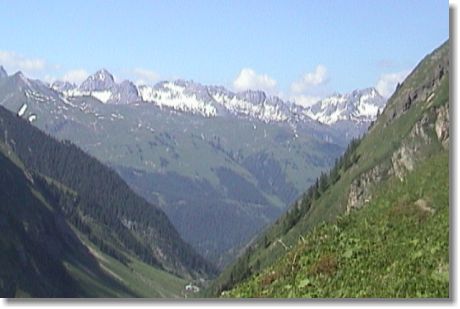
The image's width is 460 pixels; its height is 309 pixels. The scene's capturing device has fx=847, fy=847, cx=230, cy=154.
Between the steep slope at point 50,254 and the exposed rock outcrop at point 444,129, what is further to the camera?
the steep slope at point 50,254

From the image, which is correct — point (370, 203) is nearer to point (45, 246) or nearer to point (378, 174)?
point (378, 174)

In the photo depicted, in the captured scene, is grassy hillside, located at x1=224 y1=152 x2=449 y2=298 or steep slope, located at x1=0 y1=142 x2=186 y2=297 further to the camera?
steep slope, located at x1=0 y1=142 x2=186 y2=297

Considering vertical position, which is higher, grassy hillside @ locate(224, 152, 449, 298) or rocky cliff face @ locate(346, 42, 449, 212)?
rocky cliff face @ locate(346, 42, 449, 212)

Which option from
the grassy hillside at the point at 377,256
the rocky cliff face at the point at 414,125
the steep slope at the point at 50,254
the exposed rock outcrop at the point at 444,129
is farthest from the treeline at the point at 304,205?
the grassy hillside at the point at 377,256

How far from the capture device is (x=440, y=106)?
114438mm

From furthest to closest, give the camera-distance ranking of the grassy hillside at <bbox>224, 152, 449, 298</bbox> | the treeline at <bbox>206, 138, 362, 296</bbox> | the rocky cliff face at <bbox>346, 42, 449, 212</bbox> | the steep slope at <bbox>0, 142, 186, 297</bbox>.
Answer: the treeline at <bbox>206, 138, 362, 296</bbox>, the steep slope at <bbox>0, 142, 186, 297</bbox>, the rocky cliff face at <bbox>346, 42, 449, 212</bbox>, the grassy hillside at <bbox>224, 152, 449, 298</bbox>

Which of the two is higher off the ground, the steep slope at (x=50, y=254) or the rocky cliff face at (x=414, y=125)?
the rocky cliff face at (x=414, y=125)

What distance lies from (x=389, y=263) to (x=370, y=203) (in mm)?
3425

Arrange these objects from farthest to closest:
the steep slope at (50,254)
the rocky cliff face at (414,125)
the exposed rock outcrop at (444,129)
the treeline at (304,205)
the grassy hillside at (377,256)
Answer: the treeline at (304,205) → the steep slope at (50,254) → the rocky cliff face at (414,125) → the exposed rock outcrop at (444,129) → the grassy hillside at (377,256)

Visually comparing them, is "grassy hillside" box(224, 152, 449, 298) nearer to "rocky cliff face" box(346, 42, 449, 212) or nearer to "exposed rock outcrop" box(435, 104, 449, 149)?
"exposed rock outcrop" box(435, 104, 449, 149)

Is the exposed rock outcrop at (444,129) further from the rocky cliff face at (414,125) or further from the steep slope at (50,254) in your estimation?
the steep slope at (50,254)

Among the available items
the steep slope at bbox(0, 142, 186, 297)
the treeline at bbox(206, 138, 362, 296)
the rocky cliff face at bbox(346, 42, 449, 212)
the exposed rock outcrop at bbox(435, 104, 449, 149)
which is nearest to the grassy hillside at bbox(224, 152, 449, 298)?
the exposed rock outcrop at bbox(435, 104, 449, 149)

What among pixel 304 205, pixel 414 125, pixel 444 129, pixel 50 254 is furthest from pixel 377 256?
pixel 50 254

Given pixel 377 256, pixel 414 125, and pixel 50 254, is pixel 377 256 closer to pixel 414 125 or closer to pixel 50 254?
pixel 414 125
